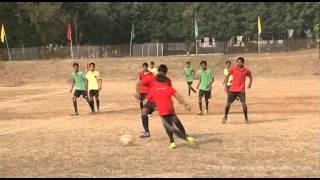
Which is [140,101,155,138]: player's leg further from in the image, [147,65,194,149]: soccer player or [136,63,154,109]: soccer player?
[147,65,194,149]: soccer player

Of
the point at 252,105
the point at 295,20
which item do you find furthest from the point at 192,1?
the point at 252,105

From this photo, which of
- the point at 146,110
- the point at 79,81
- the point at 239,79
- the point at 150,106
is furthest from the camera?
the point at 79,81

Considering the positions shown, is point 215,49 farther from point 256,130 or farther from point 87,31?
point 256,130

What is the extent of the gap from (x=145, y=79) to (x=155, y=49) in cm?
5280

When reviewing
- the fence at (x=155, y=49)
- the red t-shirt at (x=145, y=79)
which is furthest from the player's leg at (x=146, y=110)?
the fence at (x=155, y=49)

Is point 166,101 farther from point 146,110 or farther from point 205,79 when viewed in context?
point 205,79

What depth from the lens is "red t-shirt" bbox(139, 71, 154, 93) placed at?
44.7 feet

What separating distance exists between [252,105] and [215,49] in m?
43.1

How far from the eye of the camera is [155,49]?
6694 cm

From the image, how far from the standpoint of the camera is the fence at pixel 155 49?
63.9 meters

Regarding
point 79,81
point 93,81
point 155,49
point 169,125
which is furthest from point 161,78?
point 155,49

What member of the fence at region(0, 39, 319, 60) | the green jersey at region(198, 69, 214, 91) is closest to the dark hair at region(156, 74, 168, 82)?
the green jersey at region(198, 69, 214, 91)

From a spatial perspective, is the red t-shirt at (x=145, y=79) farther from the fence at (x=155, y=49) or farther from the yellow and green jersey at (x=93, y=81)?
the fence at (x=155, y=49)

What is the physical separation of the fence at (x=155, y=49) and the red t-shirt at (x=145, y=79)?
47441 millimetres
